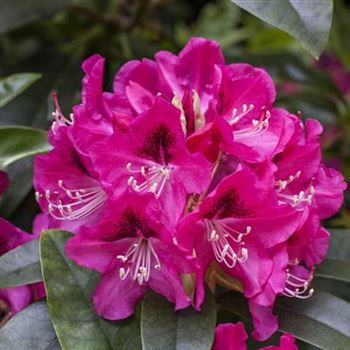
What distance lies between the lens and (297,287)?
924mm

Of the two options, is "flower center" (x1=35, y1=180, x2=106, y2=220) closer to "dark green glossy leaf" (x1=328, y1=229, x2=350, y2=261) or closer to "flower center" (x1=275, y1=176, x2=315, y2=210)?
"flower center" (x1=275, y1=176, x2=315, y2=210)

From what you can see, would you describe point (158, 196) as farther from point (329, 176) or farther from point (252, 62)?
point (252, 62)

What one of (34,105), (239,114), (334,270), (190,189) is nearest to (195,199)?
(190,189)

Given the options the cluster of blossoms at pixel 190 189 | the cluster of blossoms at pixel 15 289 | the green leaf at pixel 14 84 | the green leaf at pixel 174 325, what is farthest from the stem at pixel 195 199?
the green leaf at pixel 14 84

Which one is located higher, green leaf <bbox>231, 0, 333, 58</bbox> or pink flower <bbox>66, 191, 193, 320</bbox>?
green leaf <bbox>231, 0, 333, 58</bbox>

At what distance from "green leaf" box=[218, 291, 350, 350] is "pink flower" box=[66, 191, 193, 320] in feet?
0.37

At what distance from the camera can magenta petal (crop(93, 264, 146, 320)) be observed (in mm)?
853

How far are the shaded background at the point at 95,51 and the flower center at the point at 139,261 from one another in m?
0.27

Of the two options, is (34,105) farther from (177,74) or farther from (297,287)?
(297,287)

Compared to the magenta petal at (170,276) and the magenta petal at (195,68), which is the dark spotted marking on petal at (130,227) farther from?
the magenta petal at (195,68)

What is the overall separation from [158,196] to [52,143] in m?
0.17

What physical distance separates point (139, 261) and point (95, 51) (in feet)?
2.41

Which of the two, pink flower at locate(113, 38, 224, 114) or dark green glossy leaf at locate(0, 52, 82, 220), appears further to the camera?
dark green glossy leaf at locate(0, 52, 82, 220)

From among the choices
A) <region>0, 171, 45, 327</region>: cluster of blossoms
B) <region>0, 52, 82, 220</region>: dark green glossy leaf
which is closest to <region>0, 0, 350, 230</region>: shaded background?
<region>0, 52, 82, 220</region>: dark green glossy leaf
